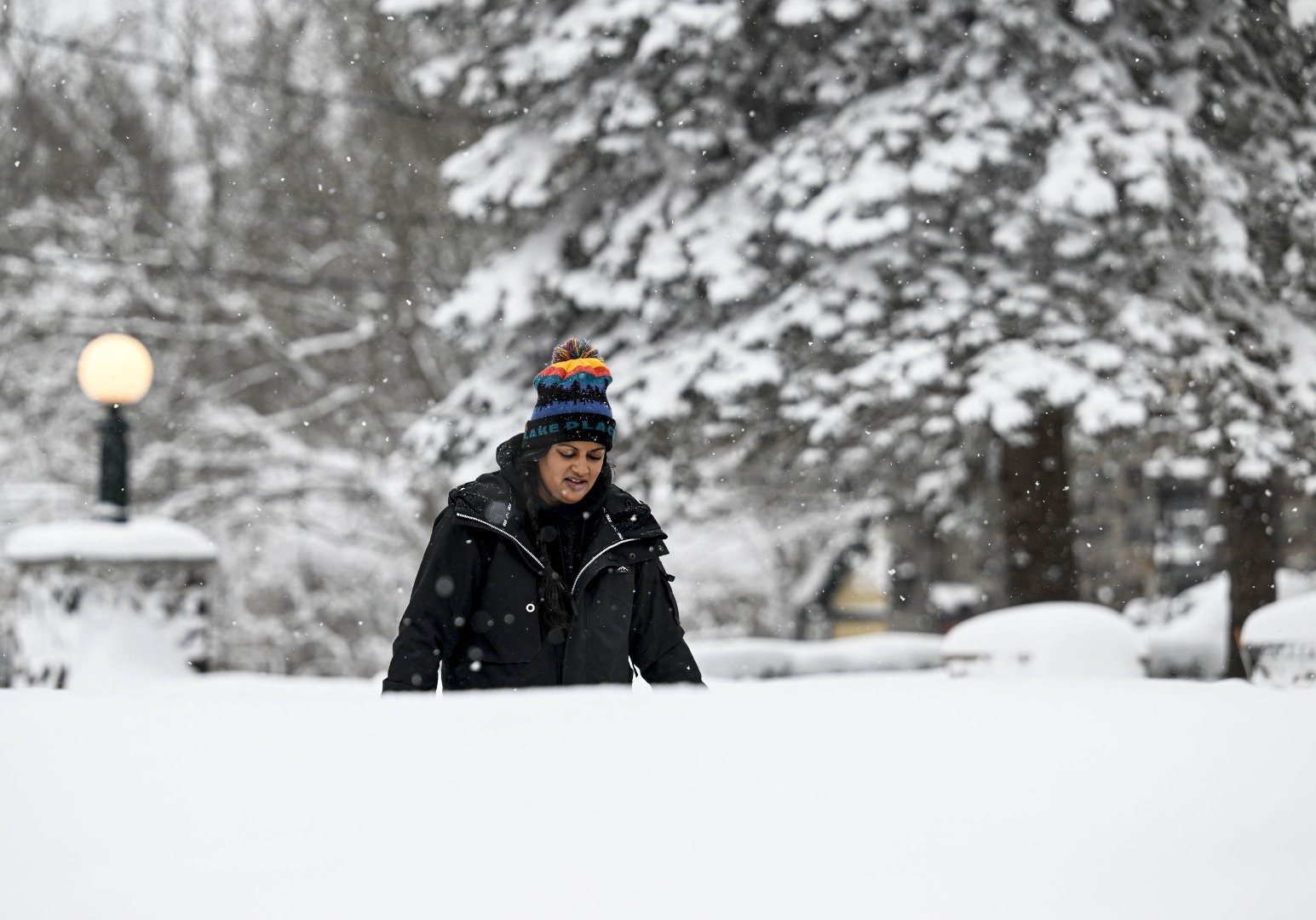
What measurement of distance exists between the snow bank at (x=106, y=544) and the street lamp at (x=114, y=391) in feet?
1.09

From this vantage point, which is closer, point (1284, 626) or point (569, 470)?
point (569, 470)

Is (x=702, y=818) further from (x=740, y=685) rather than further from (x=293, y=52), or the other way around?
(x=293, y=52)

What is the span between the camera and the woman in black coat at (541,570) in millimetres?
2836

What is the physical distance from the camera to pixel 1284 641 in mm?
4938

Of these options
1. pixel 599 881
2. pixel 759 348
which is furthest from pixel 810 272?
pixel 599 881

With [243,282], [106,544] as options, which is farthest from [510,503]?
[243,282]

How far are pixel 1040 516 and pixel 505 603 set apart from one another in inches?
259

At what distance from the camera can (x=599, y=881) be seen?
1.05m

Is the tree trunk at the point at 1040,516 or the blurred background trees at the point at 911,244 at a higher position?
the blurred background trees at the point at 911,244

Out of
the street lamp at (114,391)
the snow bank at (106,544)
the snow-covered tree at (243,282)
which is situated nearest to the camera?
the snow bank at (106,544)

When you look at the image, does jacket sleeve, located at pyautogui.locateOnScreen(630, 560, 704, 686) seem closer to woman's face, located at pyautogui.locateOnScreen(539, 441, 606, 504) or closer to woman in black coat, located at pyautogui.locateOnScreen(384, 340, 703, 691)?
woman in black coat, located at pyautogui.locateOnScreen(384, 340, 703, 691)

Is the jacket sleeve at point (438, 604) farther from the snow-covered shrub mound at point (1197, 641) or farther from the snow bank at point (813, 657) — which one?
the snow-covered shrub mound at point (1197, 641)

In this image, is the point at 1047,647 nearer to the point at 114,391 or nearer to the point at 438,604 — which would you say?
the point at 438,604

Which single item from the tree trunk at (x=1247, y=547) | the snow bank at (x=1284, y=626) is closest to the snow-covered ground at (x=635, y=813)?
the snow bank at (x=1284, y=626)
